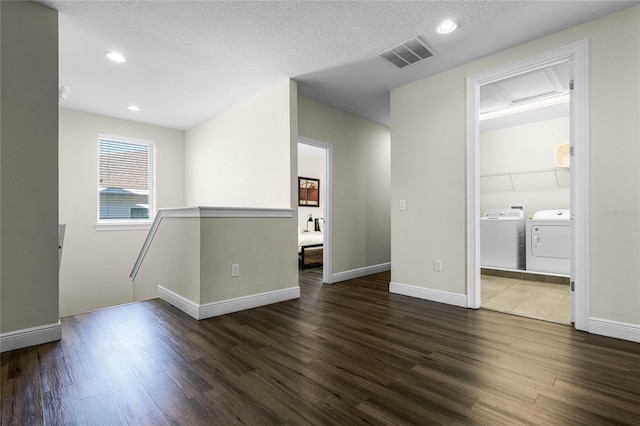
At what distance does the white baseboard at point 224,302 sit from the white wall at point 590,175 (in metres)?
1.43

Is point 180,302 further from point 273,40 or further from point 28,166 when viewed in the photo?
point 273,40

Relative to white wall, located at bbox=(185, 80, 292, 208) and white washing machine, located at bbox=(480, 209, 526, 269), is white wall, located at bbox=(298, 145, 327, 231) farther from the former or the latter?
white washing machine, located at bbox=(480, 209, 526, 269)

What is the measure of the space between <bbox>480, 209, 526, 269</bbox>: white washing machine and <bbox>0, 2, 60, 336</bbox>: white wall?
545 centimetres

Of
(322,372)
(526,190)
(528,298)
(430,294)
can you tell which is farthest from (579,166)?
(526,190)

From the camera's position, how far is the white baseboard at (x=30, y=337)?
84.2 inches

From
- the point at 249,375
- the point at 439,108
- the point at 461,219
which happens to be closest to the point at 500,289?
the point at 461,219

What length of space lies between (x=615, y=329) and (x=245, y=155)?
4310 millimetres

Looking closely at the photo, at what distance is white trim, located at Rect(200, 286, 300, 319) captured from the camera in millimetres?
2943

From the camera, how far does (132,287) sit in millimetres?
5168

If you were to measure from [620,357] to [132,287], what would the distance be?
6117mm

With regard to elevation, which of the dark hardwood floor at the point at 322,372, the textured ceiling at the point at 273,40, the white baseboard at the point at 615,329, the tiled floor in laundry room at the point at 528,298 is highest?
the textured ceiling at the point at 273,40

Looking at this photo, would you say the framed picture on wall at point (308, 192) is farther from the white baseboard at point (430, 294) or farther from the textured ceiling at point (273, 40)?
the white baseboard at point (430, 294)

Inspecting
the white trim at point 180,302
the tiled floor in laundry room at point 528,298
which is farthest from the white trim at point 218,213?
the tiled floor in laundry room at point 528,298

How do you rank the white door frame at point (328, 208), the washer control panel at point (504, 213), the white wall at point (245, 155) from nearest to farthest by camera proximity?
1. the white wall at point (245, 155)
2. the white door frame at point (328, 208)
3. the washer control panel at point (504, 213)
